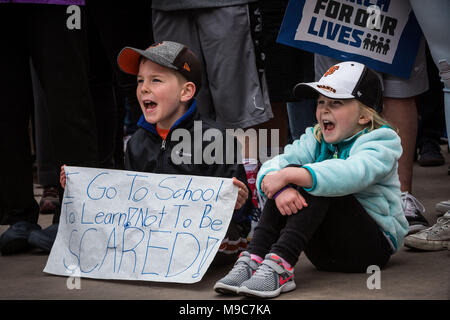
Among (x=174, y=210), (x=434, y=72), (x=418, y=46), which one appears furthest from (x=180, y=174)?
(x=434, y=72)

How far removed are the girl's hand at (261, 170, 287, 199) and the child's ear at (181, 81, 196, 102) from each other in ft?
1.88

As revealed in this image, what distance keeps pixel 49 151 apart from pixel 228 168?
1.83m

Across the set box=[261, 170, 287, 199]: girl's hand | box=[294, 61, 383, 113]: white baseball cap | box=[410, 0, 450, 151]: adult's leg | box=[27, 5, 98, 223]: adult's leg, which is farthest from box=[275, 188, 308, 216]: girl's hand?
box=[27, 5, 98, 223]: adult's leg

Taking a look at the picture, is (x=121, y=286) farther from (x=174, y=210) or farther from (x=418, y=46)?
(x=418, y=46)

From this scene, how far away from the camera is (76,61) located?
3131mm

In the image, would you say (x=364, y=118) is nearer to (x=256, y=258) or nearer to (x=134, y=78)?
(x=256, y=258)

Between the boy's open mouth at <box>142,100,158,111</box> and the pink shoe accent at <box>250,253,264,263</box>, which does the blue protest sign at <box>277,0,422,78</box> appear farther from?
the pink shoe accent at <box>250,253,264,263</box>

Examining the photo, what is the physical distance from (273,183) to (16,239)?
4.10 ft

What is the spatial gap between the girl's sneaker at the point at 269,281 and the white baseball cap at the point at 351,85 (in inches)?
24.7

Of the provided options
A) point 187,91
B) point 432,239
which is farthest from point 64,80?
point 432,239

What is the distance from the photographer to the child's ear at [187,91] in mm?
2967

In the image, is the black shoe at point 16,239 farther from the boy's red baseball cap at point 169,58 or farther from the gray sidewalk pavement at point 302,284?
the boy's red baseball cap at point 169,58

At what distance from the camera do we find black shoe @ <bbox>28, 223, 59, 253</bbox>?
3109 mm

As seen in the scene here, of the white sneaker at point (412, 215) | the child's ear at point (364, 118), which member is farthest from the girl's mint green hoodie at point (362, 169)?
the white sneaker at point (412, 215)
